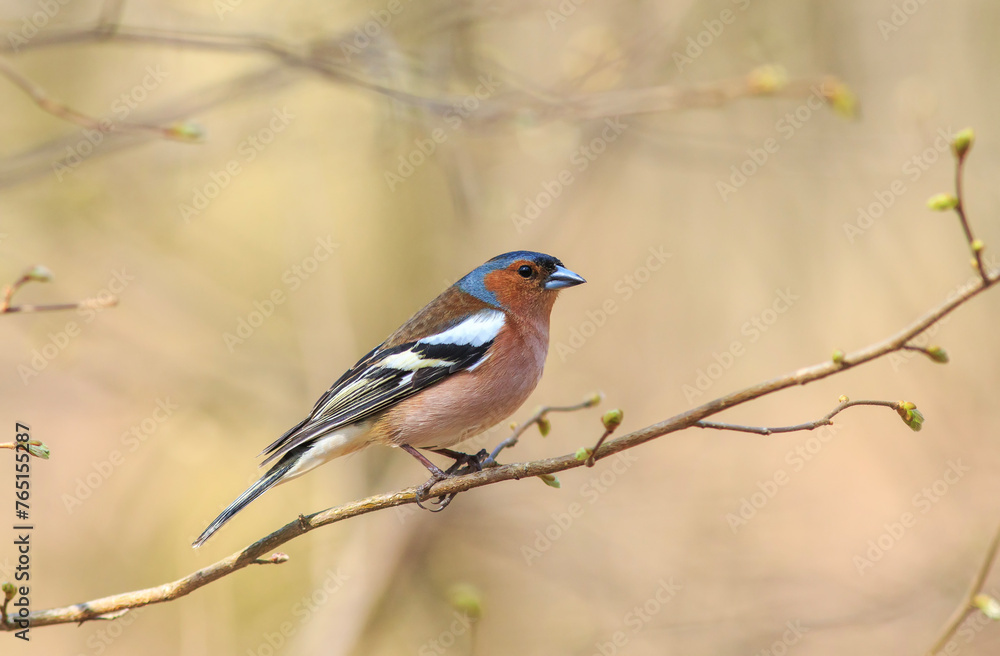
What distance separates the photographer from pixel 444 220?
29.5ft

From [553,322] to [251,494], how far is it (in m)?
5.90

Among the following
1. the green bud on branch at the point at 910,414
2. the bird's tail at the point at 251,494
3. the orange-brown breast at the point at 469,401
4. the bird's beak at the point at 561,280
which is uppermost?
the bird's beak at the point at 561,280

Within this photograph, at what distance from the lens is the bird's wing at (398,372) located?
14.5 feet

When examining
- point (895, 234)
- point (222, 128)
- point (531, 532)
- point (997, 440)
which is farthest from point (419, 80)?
point (997, 440)

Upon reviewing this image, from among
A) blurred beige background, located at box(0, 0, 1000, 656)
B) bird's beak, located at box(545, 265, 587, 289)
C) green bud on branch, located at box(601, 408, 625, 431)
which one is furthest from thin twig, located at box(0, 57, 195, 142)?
green bud on branch, located at box(601, 408, 625, 431)

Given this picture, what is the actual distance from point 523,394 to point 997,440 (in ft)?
16.3

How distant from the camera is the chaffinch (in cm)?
426

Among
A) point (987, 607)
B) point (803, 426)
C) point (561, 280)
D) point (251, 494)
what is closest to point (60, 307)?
point (251, 494)

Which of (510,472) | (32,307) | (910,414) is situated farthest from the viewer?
(510,472)

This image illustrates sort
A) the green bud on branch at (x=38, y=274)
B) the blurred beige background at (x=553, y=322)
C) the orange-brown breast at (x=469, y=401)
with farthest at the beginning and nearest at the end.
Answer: the blurred beige background at (x=553, y=322), the orange-brown breast at (x=469, y=401), the green bud on branch at (x=38, y=274)

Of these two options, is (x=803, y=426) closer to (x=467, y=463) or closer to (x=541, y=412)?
(x=541, y=412)

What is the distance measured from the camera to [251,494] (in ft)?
13.2

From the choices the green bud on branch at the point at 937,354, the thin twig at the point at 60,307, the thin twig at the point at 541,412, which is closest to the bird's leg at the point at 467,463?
the thin twig at the point at 541,412

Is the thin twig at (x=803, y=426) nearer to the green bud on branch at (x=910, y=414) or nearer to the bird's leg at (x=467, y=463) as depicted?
the green bud on branch at (x=910, y=414)
